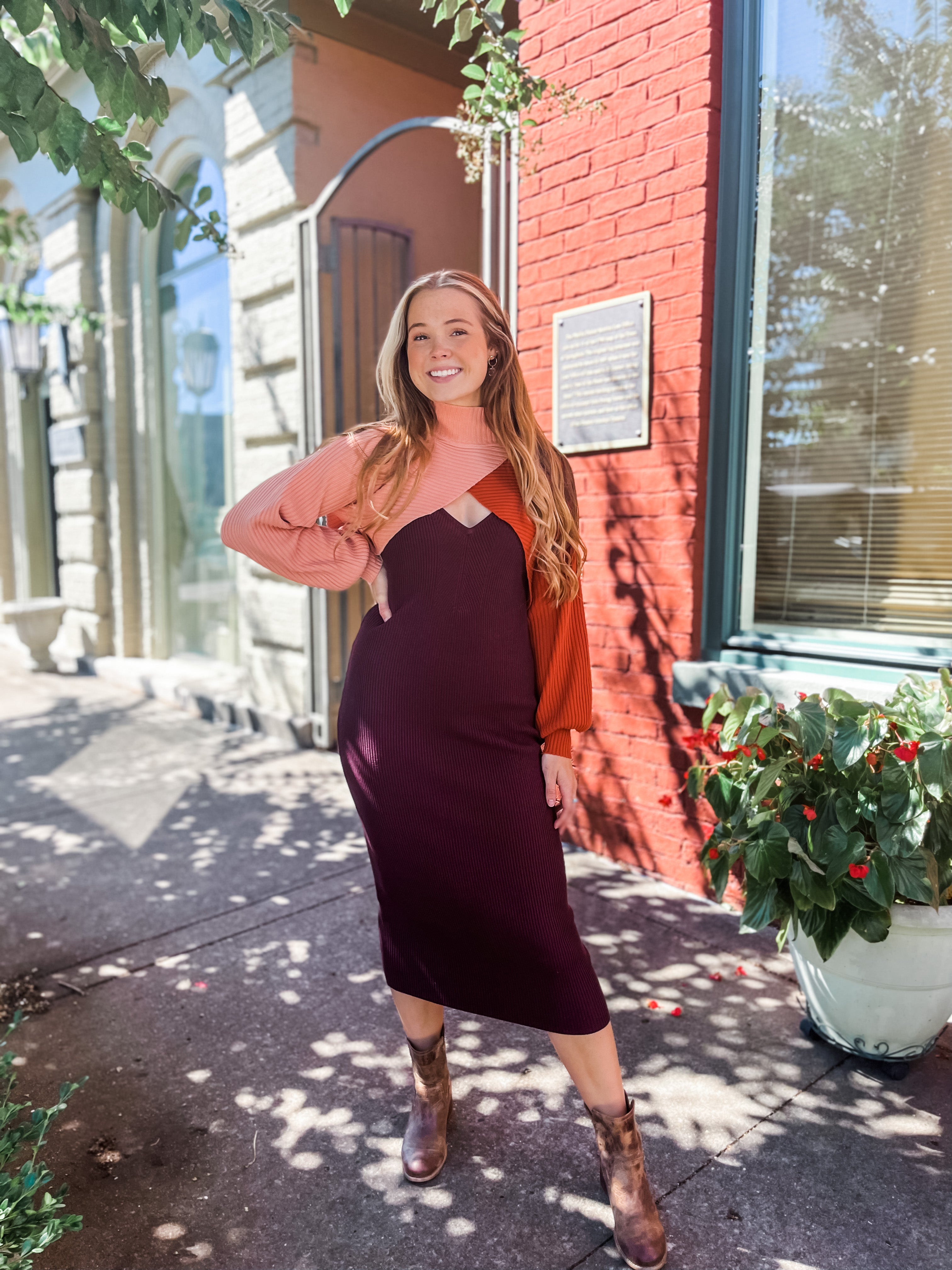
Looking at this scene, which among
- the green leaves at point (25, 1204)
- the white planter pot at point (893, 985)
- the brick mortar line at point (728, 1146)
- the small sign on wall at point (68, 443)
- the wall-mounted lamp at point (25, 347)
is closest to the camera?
the green leaves at point (25, 1204)

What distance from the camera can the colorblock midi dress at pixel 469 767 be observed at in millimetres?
1950

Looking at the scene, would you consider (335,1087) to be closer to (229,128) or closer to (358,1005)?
(358,1005)

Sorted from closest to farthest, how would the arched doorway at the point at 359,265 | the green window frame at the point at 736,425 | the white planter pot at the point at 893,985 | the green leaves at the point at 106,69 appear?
the green leaves at the point at 106,69
the white planter pot at the point at 893,985
the green window frame at the point at 736,425
the arched doorway at the point at 359,265

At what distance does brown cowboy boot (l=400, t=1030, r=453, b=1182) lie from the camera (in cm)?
217

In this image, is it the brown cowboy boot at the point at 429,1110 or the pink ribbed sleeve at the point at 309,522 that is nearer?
the pink ribbed sleeve at the point at 309,522

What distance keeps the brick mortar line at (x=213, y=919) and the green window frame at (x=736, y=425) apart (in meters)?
1.69

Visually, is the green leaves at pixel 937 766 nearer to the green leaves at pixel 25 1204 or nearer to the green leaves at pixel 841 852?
the green leaves at pixel 841 852

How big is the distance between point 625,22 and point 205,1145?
4.13 meters

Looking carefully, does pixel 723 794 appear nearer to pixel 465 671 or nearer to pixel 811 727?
pixel 811 727

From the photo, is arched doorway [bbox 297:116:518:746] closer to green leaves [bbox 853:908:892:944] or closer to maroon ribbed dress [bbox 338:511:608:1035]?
maroon ribbed dress [bbox 338:511:608:1035]

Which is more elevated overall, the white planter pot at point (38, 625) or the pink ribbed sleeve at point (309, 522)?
the pink ribbed sleeve at point (309, 522)

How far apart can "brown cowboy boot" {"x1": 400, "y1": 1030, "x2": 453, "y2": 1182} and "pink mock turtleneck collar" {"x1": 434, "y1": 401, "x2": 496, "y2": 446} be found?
146 centimetres

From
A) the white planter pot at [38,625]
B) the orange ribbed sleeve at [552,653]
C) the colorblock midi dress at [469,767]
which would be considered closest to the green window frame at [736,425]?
the orange ribbed sleeve at [552,653]

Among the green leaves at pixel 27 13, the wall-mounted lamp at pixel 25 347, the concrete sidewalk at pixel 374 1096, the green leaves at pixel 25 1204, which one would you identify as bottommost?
the concrete sidewalk at pixel 374 1096
